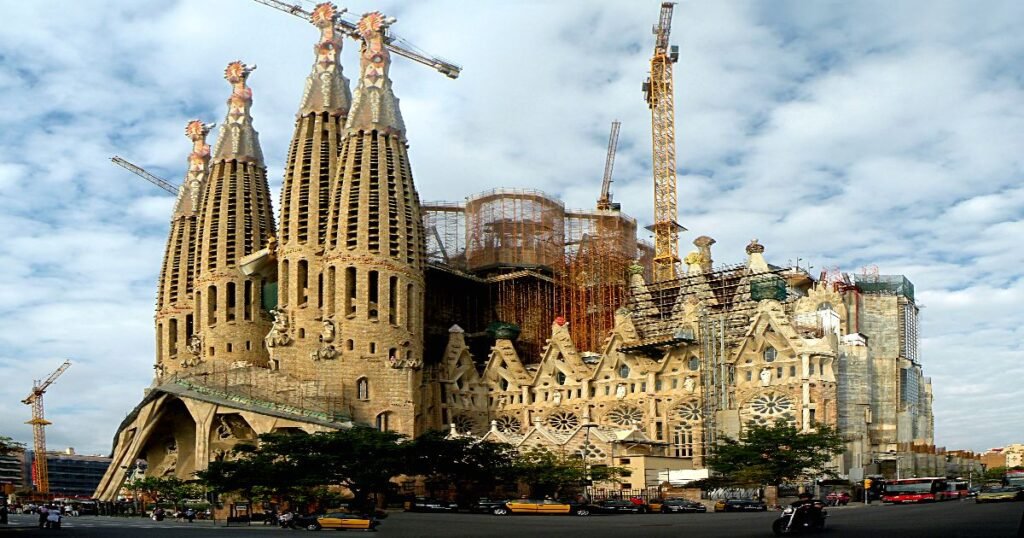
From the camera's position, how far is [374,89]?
108938 millimetres

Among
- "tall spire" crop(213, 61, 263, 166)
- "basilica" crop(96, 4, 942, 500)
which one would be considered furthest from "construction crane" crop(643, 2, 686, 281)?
"tall spire" crop(213, 61, 263, 166)

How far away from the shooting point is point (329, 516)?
180 feet

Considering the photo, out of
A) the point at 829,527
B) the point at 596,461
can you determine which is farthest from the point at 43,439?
the point at 829,527

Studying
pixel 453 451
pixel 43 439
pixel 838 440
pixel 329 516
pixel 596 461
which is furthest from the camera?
pixel 43 439

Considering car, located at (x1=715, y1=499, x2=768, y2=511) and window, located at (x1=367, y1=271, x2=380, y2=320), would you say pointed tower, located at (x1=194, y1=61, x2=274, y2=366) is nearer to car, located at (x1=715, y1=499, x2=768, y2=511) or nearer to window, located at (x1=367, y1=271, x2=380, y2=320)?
window, located at (x1=367, y1=271, x2=380, y2=320)

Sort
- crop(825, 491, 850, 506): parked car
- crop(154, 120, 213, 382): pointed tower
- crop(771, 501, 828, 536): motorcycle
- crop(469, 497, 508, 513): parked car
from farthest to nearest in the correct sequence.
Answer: crop(154, 120, 213, 382): pointed tower
crop(825, 491, 850, 506): parked car
crop(469, 497, 508, 513): parked car
crop(771, 501, 828, 536): motorcycle

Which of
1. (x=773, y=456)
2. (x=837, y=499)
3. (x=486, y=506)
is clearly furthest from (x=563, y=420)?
(x=486, y=506)

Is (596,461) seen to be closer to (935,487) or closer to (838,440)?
(838,440)

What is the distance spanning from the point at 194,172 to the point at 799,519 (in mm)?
104425

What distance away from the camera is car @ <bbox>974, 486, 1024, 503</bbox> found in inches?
2359

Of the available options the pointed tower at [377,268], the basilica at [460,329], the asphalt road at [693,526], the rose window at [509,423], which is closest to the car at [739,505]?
the asphalt road at [693,526]

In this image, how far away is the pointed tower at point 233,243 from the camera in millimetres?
118812

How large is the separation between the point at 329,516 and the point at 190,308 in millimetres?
76411

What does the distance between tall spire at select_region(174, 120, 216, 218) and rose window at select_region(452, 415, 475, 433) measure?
40.1 m
